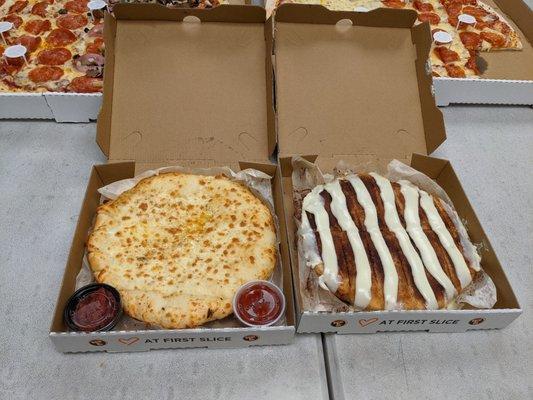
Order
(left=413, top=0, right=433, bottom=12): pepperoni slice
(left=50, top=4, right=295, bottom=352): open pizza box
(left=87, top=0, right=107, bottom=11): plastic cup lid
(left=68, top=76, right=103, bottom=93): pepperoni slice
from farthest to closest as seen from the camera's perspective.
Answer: (left=413, top=0, right=433, bottom=12): pepperoni slice
(left=87, top=0, right=107, bottom=11): plastic cup lid
(left=68, top=76, right=103, bottom=93): pepperoni slice
(left=50, top=4, right=295, bottom=352): open pizza box

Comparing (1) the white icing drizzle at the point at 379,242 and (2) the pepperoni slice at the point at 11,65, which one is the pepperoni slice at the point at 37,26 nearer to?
(2) the pepperoni slice at the point at 11,65

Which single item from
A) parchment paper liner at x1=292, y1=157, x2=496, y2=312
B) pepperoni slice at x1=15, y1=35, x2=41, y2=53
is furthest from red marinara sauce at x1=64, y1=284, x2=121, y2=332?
pepperoni slice at x1=15, y1=35, x2=41, y2=53

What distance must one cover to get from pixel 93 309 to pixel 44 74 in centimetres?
152

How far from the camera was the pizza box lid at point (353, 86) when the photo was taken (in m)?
1.99

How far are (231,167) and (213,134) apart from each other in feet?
0.59

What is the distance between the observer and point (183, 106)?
6.69ft

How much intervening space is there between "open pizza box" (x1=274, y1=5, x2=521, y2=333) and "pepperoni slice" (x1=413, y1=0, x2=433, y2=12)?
3.52 feet

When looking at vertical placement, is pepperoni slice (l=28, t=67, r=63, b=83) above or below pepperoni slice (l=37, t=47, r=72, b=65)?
below

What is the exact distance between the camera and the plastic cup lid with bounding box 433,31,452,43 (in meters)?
2.66

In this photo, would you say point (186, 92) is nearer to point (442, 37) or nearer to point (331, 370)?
point (331, 370)

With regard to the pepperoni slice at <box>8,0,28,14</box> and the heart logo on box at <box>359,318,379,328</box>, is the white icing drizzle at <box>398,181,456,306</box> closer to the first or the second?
the heart logo on box at <box>359,318,379,328</box>

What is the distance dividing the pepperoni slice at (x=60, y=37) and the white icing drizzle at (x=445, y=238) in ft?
6.88

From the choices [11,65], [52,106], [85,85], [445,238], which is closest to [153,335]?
[445,238]

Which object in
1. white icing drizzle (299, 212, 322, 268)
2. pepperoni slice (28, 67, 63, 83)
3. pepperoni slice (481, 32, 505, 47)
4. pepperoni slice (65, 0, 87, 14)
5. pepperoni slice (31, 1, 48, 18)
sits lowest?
pepperoni slice (28, 67, 63, 83)
